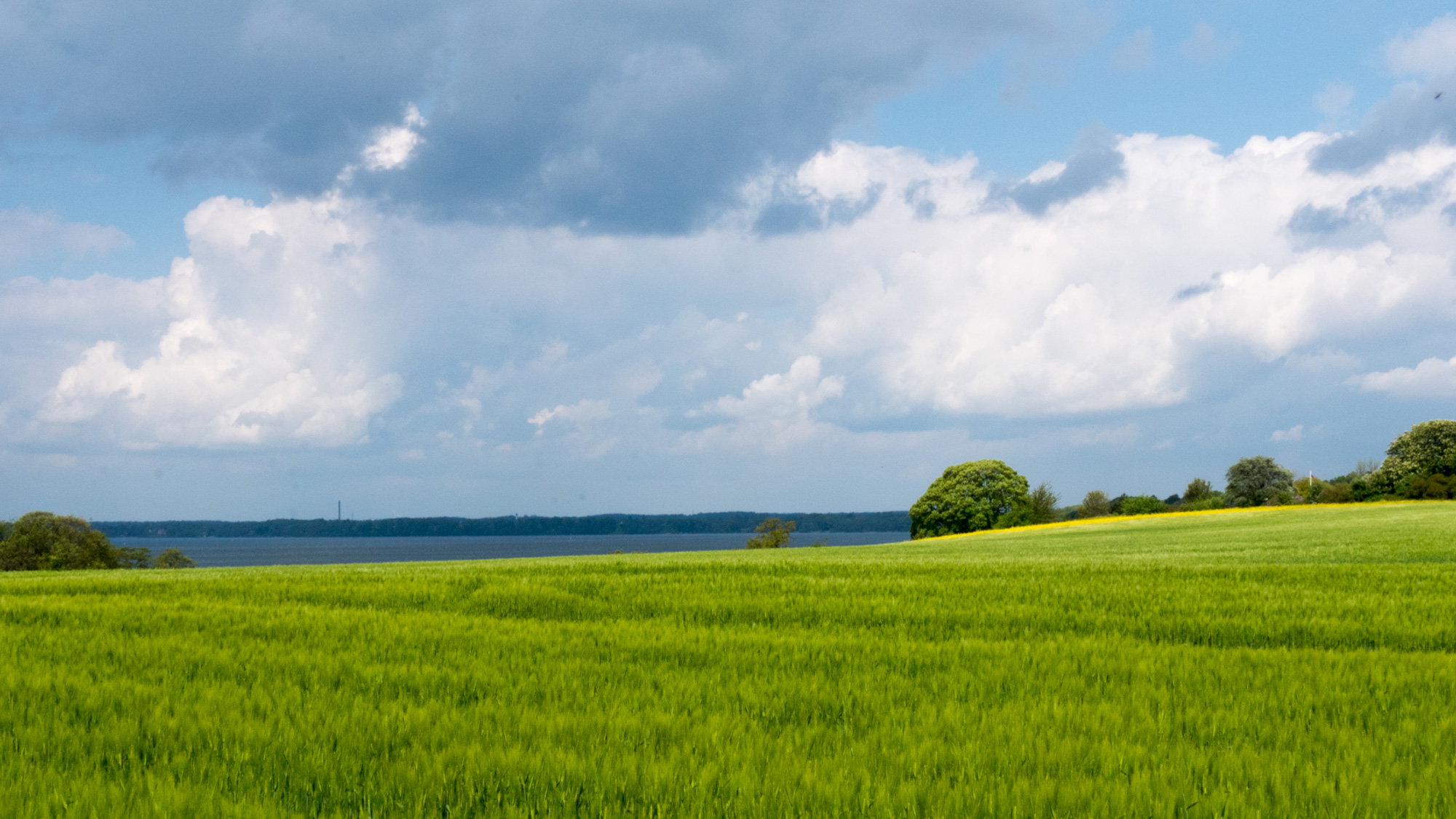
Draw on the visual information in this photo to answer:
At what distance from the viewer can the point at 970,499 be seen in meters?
85.8

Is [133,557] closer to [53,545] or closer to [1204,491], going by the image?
[53,545]

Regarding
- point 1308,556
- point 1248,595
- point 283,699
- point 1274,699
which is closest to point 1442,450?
point 1308,556

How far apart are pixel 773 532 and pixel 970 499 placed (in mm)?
25012

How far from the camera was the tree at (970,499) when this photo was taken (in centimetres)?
8556

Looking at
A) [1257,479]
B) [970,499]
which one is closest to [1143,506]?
[970,499]

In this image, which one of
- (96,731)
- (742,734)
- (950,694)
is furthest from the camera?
(950,694)

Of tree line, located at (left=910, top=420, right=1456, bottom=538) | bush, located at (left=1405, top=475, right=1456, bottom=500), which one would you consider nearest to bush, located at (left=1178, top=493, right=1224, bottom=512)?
tree line, located at (left=910, top=420, right=1456, bottom=538)

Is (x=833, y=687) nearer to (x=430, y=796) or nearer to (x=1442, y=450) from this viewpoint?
(x=430, y=796)

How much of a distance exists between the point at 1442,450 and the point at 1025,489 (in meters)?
33.7

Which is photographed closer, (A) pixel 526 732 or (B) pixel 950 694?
(A) pixel 526 732

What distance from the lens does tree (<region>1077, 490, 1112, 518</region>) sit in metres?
88.1

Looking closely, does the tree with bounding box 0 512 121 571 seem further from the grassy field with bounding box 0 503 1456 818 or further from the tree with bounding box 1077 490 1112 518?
the tree with bounding box 1077 490 1112 518

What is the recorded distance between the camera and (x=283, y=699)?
555 centimetres

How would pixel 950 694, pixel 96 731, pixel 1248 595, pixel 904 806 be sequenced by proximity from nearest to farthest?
pixel 904 806
pixel 96 731
pixel 950 694
pixel 1248 595
